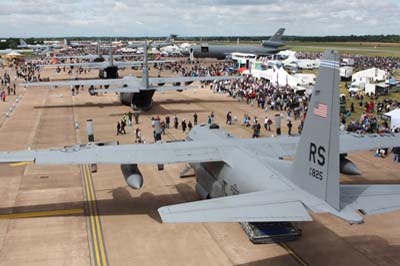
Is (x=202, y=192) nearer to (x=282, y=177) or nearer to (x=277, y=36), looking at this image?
(x=282, y=177)

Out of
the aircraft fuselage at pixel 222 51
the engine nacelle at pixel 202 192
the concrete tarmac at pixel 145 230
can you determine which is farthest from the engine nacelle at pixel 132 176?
the aircraft fuselage at pixel 222 51

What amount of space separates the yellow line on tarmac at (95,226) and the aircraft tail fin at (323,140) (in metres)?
8.57

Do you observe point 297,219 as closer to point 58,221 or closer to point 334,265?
point 334,265

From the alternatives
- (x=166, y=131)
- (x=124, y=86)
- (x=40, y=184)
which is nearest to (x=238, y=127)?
(x=166, y=131)

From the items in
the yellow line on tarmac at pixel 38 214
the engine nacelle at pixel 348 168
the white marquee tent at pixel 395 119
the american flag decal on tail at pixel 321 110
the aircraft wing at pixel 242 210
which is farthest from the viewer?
the white marquee tent at pixel 395 119

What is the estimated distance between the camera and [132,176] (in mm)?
20234

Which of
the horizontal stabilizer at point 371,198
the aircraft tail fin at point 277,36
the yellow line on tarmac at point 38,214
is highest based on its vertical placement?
the aircraft tail fin at point 277,36

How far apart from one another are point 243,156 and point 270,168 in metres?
2.36

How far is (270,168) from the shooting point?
17.5 meters

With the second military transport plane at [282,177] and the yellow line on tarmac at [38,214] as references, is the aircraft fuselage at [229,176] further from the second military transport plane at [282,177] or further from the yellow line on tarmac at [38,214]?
the yellow line on tarmac at [38,214]

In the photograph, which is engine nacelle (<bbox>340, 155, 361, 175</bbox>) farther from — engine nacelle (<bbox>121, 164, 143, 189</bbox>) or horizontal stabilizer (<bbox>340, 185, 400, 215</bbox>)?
engine nacelle (<bbox>121, 164, 143, 189</bbox>)

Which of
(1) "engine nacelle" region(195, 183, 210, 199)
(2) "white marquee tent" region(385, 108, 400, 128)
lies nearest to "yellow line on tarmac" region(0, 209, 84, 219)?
(1) "engine nacelle" region(195, 183, 210, 199)

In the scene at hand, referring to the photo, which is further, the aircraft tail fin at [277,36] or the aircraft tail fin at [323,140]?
the aircraft tail fin at [277,36]

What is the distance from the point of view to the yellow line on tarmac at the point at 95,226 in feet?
56.4
